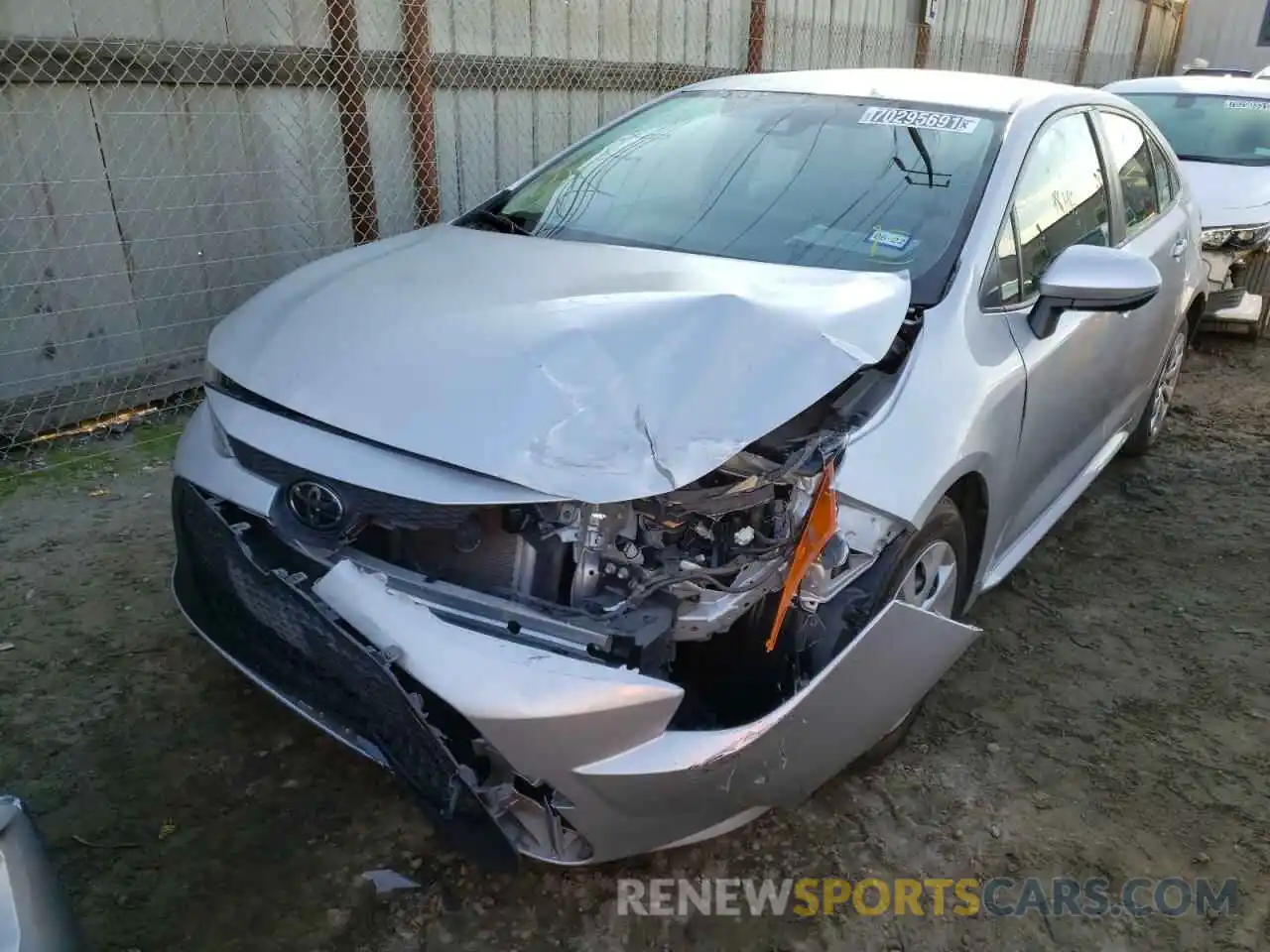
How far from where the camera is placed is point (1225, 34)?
16953 mm

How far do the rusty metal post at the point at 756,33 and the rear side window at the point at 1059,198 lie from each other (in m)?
4.38

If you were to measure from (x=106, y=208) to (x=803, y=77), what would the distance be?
10.3 ft

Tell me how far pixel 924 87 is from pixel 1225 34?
17.7 m

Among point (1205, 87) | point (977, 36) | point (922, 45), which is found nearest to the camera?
point (1205, 87)

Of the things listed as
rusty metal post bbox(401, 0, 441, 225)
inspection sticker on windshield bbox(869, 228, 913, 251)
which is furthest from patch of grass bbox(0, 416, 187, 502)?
inspection sticker on windshield bbox(869, 228, 913, 251)

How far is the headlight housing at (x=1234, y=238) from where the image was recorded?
598 cm

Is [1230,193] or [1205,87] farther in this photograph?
[1205,87]

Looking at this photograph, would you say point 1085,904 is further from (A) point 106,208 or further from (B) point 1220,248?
(B) point 1220,248

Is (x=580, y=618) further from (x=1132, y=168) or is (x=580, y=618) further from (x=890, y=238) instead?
(x=1132, y=168)

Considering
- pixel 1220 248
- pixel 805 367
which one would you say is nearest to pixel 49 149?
pixel 805 367

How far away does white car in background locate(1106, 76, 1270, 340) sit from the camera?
6.02 metres

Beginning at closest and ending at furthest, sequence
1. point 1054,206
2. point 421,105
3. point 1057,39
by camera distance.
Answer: point 1054,206
point 421,105
point 1057,39

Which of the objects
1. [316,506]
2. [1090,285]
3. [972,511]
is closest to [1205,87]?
[1090,285]

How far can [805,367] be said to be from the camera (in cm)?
213
